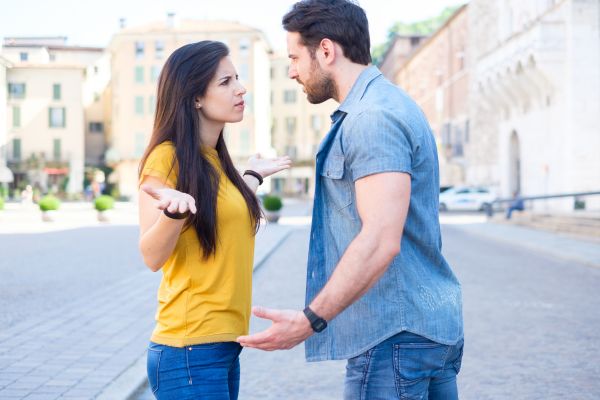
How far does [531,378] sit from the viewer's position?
6.89 m

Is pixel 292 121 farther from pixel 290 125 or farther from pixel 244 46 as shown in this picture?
pixel 244 46

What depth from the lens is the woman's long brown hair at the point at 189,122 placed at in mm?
3029

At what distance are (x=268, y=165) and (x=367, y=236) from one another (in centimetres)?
126

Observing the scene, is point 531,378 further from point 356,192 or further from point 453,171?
point 453,171

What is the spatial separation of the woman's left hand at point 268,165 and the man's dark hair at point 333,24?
3.00ft

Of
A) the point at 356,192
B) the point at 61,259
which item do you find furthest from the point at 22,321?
the point at 61,259

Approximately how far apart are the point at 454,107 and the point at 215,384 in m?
61.8

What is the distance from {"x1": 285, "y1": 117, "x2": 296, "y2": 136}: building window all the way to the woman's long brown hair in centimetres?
8633

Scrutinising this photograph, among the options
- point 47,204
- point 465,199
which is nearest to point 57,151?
point 465,199

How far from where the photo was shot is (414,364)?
2.62 meters

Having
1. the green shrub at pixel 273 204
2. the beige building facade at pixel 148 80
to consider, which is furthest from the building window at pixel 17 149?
the green shrub at pixel 273 204

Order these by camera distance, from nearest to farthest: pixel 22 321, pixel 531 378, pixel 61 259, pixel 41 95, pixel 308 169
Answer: pixel 531 378 → pixel 22 321 → pixel 61 259 → pixel 41 95 → pixel 308 169

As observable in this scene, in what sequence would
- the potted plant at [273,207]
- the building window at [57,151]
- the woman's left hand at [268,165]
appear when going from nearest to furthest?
the woman's left hand at [268,165] < the potted plant at [273,207] < the building window at [57,151]

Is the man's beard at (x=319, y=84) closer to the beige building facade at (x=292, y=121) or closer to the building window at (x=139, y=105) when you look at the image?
the building window at (x=139, y=105)
